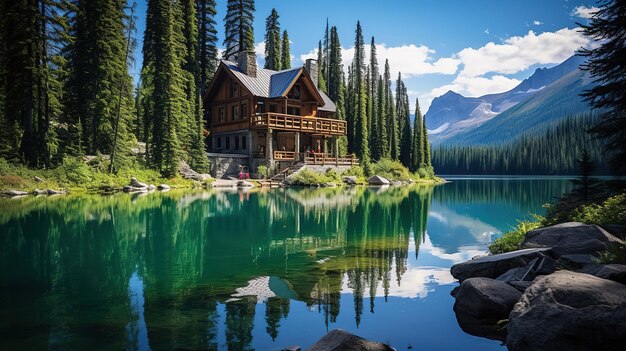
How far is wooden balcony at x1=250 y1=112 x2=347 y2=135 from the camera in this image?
4184 cm

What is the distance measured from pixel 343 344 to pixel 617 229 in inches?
301

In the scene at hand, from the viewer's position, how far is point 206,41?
50.5m

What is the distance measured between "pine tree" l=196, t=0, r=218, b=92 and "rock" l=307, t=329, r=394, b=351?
47749 millimetres

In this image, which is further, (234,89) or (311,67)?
(311,67)

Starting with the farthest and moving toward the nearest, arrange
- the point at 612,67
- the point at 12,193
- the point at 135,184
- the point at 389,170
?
the point at 389,170, the point at 135,184, the point at 12,193, the point at 612,67

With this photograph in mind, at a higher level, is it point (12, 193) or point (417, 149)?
point (417, 149)

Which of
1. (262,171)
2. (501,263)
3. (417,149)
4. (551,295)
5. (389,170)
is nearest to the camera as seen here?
(551,295)

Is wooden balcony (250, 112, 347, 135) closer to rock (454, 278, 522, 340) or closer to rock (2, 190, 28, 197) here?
rock (2, 190, 28, 197)

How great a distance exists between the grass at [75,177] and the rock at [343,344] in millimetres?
27047

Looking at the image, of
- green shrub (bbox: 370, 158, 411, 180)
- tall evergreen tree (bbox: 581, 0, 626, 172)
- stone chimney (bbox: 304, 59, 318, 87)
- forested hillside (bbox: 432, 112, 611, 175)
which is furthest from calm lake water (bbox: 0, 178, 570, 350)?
forested hillside (bbox: 432, 112, 611, 175)

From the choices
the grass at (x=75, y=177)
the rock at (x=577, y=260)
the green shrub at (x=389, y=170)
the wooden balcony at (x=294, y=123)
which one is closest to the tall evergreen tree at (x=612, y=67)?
the rock at (x=577, y=260)

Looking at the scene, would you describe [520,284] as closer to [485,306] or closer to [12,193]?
[485,306]

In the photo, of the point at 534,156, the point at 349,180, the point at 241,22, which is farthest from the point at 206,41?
the point at 534,156

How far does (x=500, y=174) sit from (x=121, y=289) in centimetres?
13690
